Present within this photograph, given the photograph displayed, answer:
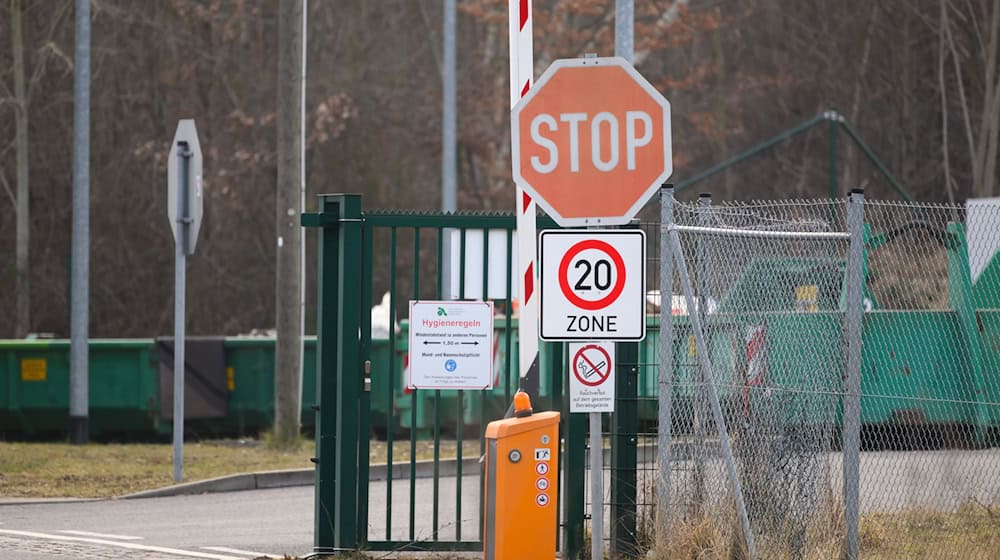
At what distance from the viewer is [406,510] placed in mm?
13438

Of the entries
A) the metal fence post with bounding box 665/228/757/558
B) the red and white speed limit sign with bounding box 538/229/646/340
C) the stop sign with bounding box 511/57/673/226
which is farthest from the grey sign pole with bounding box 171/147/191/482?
the red and white speed limit sign with bounding box 538/229/646/340

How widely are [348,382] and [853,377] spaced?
2.91 metres

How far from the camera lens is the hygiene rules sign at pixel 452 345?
9.86 meters

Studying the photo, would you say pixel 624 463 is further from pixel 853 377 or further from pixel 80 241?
pixel 80 241

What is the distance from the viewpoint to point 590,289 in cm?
861

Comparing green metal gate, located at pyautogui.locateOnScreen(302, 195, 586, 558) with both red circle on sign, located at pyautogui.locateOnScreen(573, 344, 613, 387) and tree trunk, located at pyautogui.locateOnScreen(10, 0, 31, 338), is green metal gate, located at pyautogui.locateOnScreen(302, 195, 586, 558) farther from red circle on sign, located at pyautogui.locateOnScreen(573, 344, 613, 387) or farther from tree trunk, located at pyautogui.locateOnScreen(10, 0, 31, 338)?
tree trunk, located at pyautogui.locateOnScreen(10, 0, 31, 338)

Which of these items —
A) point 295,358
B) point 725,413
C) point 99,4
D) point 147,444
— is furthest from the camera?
point 99,4

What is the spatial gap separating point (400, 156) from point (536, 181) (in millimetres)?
29179

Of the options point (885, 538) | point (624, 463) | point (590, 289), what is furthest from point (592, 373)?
point (885, 538)

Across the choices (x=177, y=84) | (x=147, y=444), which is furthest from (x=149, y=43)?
(x=147, y=444)

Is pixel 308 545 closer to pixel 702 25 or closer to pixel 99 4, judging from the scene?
pixel 99 4

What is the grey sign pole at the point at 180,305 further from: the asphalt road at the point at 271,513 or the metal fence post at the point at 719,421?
the metal fence post at the point at 719,421

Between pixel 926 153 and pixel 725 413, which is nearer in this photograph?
pixel 725 413

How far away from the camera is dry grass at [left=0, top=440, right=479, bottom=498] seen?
15.2 meters
